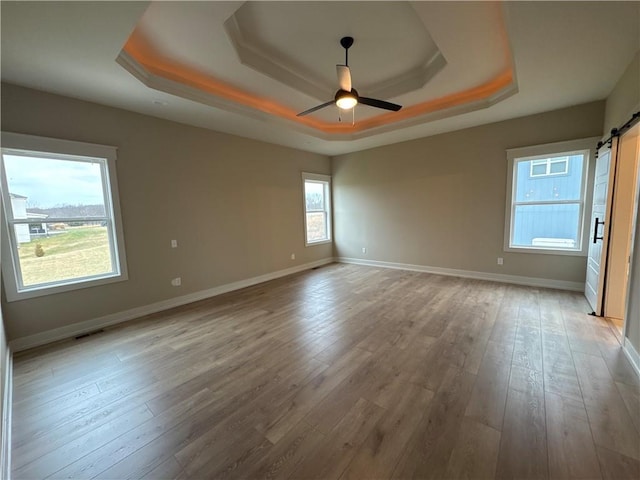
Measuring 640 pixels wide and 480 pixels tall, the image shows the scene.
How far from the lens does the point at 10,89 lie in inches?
110

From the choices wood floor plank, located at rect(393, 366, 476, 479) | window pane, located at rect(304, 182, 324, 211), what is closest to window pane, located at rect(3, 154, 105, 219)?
window pane, located at rect(304, 182, 324, 211)

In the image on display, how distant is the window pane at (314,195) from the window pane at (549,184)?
4.13 metres

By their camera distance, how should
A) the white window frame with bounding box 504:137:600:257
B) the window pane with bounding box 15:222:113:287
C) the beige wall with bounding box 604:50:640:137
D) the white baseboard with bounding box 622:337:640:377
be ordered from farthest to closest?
the white window frame with bounding box 504:137:600:257
the window pane with bounding box 15:222:113:287
the beige wall with bounding box 604:50:640:137
the white baseboard with bounding box 622:337:640:377

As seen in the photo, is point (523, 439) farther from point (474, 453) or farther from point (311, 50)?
point (311, 50)

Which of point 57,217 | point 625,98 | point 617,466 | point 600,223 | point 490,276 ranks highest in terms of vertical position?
point 625,98

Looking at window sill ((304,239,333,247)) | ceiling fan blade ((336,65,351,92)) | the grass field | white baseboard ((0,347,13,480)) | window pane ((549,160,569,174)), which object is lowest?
white baseboard ((0,347,13,480))

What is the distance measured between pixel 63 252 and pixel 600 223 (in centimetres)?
669

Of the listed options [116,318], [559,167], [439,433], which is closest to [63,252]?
[116,318]

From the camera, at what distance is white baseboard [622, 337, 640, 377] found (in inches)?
87.9

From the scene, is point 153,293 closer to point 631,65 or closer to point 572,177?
point 631,65

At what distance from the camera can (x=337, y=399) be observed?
202 cm

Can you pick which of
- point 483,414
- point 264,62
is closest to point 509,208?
point 483,414

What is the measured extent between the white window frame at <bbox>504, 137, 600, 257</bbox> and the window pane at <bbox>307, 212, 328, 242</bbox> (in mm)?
3959

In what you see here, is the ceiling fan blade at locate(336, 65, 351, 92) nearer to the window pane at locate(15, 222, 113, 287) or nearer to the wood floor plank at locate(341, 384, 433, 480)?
the wood floor plank at locate(341, 384, 433, 480)
